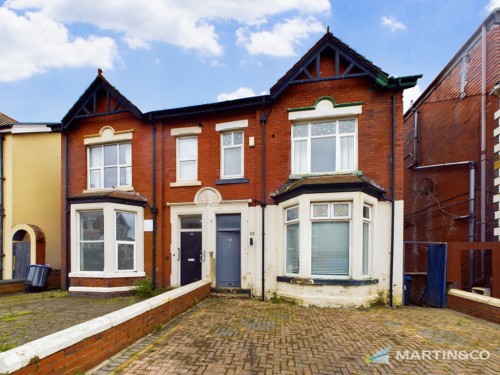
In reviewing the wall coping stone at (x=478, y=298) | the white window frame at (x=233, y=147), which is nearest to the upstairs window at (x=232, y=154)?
the white window frame at (x=233, y=147)

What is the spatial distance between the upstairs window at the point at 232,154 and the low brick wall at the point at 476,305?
272 inches

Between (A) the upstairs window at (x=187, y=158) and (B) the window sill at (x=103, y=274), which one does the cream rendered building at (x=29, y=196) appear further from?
(A) the upstairs window at (x=187, y=158)

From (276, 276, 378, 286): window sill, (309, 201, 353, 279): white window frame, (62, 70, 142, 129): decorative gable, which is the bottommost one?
(276, 276, 378, 286): window sill

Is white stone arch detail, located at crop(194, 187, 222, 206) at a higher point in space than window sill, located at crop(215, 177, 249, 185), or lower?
lower

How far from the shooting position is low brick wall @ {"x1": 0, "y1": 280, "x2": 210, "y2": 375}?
275cm

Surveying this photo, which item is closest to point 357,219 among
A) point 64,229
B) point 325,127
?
point 325,127

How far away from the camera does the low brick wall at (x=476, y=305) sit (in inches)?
236

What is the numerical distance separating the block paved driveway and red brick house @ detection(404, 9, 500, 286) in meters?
4.27

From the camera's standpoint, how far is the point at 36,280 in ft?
32.3

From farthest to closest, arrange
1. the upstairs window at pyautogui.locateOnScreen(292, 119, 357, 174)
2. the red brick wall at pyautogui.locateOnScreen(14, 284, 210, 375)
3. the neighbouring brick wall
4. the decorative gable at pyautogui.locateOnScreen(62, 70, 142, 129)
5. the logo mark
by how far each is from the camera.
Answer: the decorative gable at pyautogui.locateOnScreen(62, 70, 142, 129), the upstairs window at pyautogui.locateOnScreen(292, 119, 357, 174), the neighbouring brick wall, the logo mark, the red brick wall at pyautogui.locateOnScreen(14, 284, 210, 375)

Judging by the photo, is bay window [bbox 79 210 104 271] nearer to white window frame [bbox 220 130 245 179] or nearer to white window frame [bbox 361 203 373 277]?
white window frame [bbox 220 130 245 179]

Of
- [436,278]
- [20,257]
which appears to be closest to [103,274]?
[20,257]

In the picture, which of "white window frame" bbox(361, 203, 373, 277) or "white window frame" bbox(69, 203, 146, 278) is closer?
"white window frame" bbox(361, 203, 373, 277)

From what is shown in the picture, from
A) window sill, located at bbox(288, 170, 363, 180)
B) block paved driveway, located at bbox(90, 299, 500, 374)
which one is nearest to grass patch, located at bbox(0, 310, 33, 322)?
block paved driveway, located at bbox(90, 299, 500, 374)
